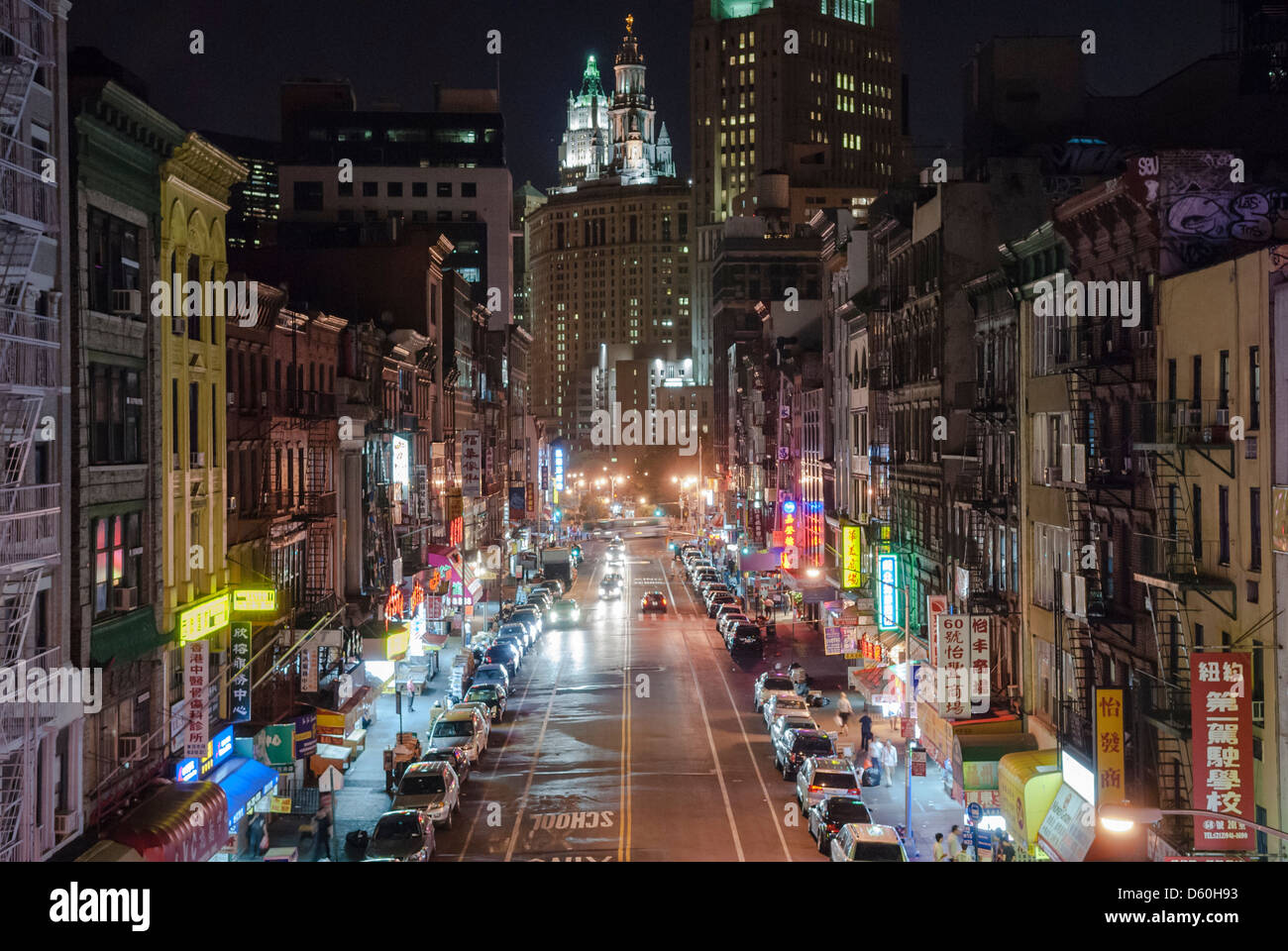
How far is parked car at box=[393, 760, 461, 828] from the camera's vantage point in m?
34.2

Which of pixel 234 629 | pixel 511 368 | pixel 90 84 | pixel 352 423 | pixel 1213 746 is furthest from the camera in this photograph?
pixel 511 368

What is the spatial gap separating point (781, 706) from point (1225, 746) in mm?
26097

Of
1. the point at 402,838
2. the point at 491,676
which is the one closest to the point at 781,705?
the point at 491,676

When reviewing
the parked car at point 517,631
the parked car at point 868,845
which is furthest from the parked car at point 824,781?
the parked car at point 517,631

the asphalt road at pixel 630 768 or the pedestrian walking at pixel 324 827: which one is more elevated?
the pedestrian walking at pixel 324 827

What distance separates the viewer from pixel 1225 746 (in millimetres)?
21547

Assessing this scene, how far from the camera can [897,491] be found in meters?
54.8

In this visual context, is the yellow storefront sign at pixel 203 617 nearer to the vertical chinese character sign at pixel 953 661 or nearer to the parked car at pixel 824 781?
the parked car at pixel 824 781

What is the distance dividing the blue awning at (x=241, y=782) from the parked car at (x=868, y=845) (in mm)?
12956

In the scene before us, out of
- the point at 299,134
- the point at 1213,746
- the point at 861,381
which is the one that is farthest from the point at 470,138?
the point at 1213,746

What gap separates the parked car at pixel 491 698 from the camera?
49.4m

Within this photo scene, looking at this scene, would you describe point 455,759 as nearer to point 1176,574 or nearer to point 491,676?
point 491,676
